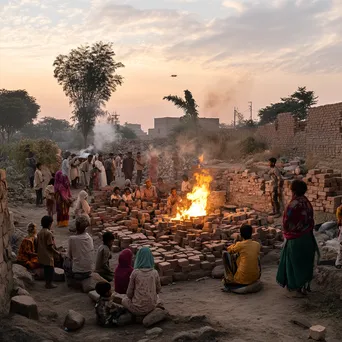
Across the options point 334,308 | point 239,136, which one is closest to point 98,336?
point 334,308

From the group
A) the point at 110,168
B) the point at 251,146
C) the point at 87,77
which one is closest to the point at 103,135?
the point at 87,77

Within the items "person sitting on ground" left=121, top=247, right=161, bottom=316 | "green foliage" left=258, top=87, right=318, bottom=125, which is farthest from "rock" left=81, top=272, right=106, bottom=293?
"green foliage" left=258, top=87, right=318, bottom=125

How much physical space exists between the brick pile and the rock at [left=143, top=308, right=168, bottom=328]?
6.08 ft

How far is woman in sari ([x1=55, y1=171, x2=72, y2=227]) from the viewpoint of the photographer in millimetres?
10023

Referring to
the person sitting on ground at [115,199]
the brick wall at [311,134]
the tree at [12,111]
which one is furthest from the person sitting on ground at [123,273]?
the tree at [12,111]

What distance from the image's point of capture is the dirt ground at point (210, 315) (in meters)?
4.23

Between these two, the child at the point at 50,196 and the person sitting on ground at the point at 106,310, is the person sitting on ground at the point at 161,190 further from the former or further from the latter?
the person sitting on ground at the point at 106,310

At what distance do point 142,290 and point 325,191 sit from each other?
595cm

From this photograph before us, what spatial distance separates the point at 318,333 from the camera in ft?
13.5

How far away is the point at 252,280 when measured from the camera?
5.77m

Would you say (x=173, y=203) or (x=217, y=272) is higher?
(x=173, y=203)

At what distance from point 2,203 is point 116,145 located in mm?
32073

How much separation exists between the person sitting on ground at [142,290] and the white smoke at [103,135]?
3402 centimetres

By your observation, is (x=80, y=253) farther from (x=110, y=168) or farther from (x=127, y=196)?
(x=110, y=168)
